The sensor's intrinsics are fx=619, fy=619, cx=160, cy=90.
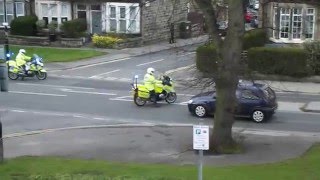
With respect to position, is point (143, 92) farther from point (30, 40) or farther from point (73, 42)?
point (30, 40)

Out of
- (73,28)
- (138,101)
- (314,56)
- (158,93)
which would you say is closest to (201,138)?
(158,93)

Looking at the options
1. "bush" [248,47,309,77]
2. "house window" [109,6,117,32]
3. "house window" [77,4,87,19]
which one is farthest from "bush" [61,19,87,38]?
"bush" [248,47,309,77]

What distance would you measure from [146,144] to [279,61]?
15593mm

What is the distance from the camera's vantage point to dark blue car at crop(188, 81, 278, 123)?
78.7ft

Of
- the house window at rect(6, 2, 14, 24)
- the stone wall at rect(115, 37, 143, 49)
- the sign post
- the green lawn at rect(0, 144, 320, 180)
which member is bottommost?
the green lawn at rect(0, 144, 320, 180)

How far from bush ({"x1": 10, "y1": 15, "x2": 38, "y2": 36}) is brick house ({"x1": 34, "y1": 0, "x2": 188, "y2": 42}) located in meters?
2.11

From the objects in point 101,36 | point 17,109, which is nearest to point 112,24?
point 101,36

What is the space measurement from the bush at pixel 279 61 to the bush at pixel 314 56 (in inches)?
21.4

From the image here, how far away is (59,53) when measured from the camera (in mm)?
42812

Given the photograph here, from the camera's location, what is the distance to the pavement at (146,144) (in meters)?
18.5

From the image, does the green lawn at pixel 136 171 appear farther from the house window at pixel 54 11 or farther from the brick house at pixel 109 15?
the house window at pixel 54 11

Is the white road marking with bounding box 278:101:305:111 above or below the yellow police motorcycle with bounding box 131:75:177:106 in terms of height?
below

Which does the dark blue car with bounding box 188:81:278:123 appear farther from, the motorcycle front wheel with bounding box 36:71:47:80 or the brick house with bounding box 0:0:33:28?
the brick house with bounding box 0:0:33:28

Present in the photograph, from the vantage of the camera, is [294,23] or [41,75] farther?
[294,23]
